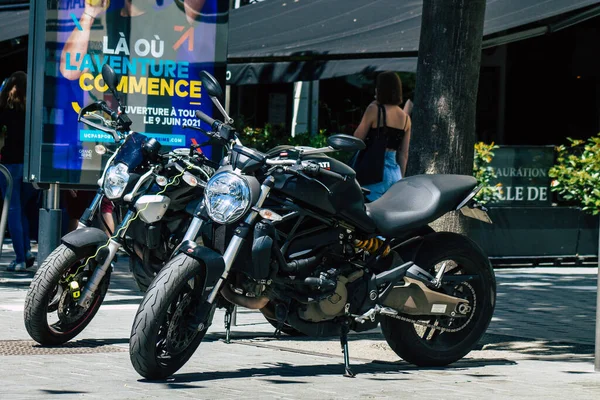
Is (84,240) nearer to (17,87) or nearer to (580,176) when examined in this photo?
(17,87)

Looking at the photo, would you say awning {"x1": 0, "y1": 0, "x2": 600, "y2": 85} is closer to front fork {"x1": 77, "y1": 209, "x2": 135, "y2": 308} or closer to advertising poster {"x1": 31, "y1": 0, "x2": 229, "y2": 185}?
advertising poster {"x1": 31, "y1": 0, "x2": 229, "y2": 185}

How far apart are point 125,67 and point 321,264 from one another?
12.2 ft

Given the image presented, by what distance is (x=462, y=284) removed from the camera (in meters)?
7.14

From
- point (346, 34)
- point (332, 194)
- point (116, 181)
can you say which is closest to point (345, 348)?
point (332, 194)

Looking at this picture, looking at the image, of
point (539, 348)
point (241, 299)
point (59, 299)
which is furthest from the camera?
point (539, 348)

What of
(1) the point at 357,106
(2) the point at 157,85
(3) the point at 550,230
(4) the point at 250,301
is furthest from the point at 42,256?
(1) the point at 357,106

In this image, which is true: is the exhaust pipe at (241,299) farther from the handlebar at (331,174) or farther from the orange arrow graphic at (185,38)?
the orange arrow graphic at (185,38)

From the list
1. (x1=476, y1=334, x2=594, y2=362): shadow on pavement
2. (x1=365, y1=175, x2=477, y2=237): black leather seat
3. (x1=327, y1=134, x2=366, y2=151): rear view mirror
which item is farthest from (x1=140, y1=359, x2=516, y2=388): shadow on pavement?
(x1=327, y1=134, x2=366, y2=151): rear view mirror

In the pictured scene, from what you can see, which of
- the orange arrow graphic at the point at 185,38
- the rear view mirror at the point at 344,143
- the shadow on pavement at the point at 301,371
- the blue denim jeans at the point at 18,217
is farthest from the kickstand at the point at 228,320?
the blue denim jeans at the point at 18,217

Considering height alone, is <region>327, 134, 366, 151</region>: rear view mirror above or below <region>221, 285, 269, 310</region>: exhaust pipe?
above

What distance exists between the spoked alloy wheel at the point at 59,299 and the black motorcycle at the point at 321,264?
1047mm

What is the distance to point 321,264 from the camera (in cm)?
658

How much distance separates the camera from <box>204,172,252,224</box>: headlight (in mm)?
6066

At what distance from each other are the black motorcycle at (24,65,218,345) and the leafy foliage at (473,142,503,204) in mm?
7138
